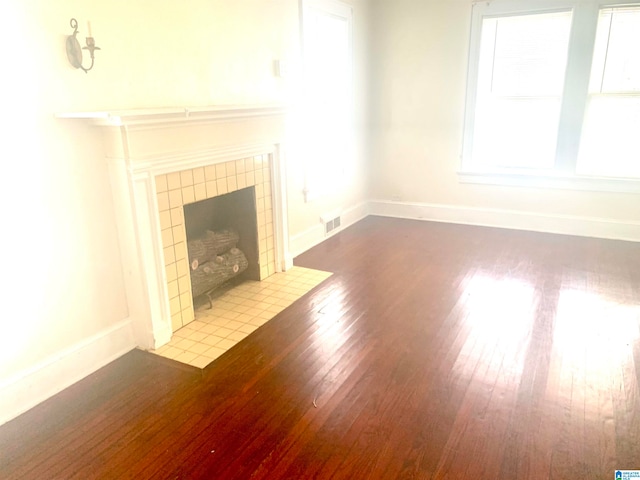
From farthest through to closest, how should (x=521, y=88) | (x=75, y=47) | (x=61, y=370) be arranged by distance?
1. (x=521, y=88)
2. (x=61, y=370)
3. (x=75, y=47)

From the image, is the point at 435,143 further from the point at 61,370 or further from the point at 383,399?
the point at 61,370

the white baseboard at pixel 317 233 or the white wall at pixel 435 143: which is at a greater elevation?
the white wall at pixel 435 143

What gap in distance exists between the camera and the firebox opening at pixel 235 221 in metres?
3.56

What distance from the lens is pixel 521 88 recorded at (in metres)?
4.88

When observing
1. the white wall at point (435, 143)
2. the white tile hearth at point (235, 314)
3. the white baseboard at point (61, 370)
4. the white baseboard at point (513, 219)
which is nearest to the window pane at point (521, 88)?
the white wall at point (435, 143)

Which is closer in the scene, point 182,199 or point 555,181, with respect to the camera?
point 182,199

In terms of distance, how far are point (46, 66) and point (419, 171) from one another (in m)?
4.24

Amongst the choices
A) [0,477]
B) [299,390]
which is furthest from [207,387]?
[0,477]

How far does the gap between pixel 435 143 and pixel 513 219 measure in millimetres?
1248

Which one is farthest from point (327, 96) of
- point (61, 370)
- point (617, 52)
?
point (61, 370)

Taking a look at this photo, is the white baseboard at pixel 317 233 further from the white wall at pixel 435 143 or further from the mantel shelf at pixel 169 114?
the mantel shelf at pixel 169 114

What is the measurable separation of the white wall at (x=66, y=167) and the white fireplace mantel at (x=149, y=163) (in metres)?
0.08

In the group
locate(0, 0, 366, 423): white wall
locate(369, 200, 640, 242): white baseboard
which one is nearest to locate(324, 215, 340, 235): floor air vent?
locate(369, 200, 640, 242): white baseboard

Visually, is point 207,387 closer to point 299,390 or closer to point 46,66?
point 299,390
